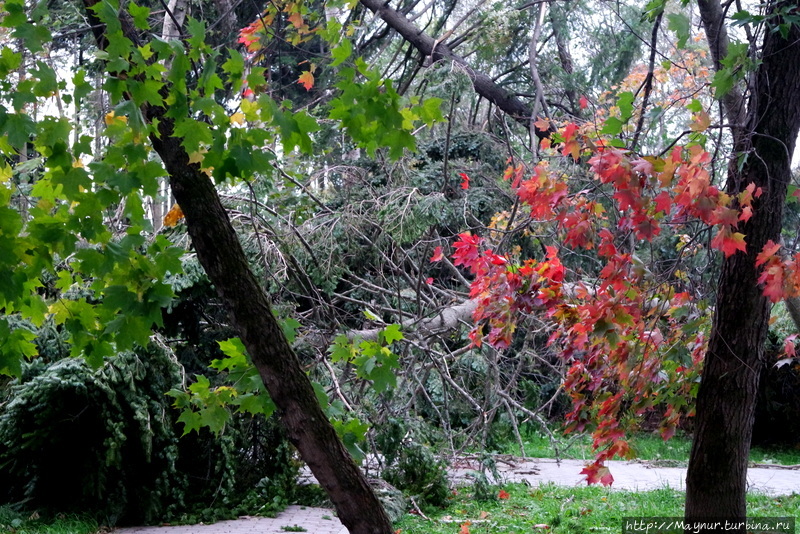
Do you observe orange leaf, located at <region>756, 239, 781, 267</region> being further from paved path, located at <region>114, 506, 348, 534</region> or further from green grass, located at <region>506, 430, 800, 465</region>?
green grass, located at <region>506, 430, 800, 465</region>

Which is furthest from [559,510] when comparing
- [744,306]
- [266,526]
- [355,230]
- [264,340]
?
[264,340]

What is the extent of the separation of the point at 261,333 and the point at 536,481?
672cm

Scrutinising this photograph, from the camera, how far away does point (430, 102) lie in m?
2.26

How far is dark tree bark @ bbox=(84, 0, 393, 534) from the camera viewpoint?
89.4 inches

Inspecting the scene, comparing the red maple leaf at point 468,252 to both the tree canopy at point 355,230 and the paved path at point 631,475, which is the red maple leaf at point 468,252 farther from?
the paved path at point 631,475

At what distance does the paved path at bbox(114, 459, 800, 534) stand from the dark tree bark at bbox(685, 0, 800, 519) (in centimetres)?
283

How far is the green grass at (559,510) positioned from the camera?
5.82m

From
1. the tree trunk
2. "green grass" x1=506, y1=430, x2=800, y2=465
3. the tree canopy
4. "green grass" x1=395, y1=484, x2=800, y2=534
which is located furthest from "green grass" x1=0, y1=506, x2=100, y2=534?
"green grass" x1=506, y1=430, x2=800, y2=465

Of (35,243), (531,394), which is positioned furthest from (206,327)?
(35,243)

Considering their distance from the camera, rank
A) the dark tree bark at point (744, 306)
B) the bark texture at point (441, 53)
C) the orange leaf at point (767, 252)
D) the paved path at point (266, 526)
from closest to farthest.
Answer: the orange leaf at point (767, 252) < the dark tree bark at point (744, 306) < the paved path at point (266, 526) < the bark texture at point (441, 53)

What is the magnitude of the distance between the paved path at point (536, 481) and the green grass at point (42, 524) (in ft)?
0.89

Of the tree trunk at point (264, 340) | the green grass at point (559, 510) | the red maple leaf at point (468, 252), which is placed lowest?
the green grass at point (559, 510)

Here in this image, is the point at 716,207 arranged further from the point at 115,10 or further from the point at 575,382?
the point at 115,10

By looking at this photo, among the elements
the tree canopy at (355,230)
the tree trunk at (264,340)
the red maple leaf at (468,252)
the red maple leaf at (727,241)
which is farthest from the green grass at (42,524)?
the red maple leaf at (727,241)
